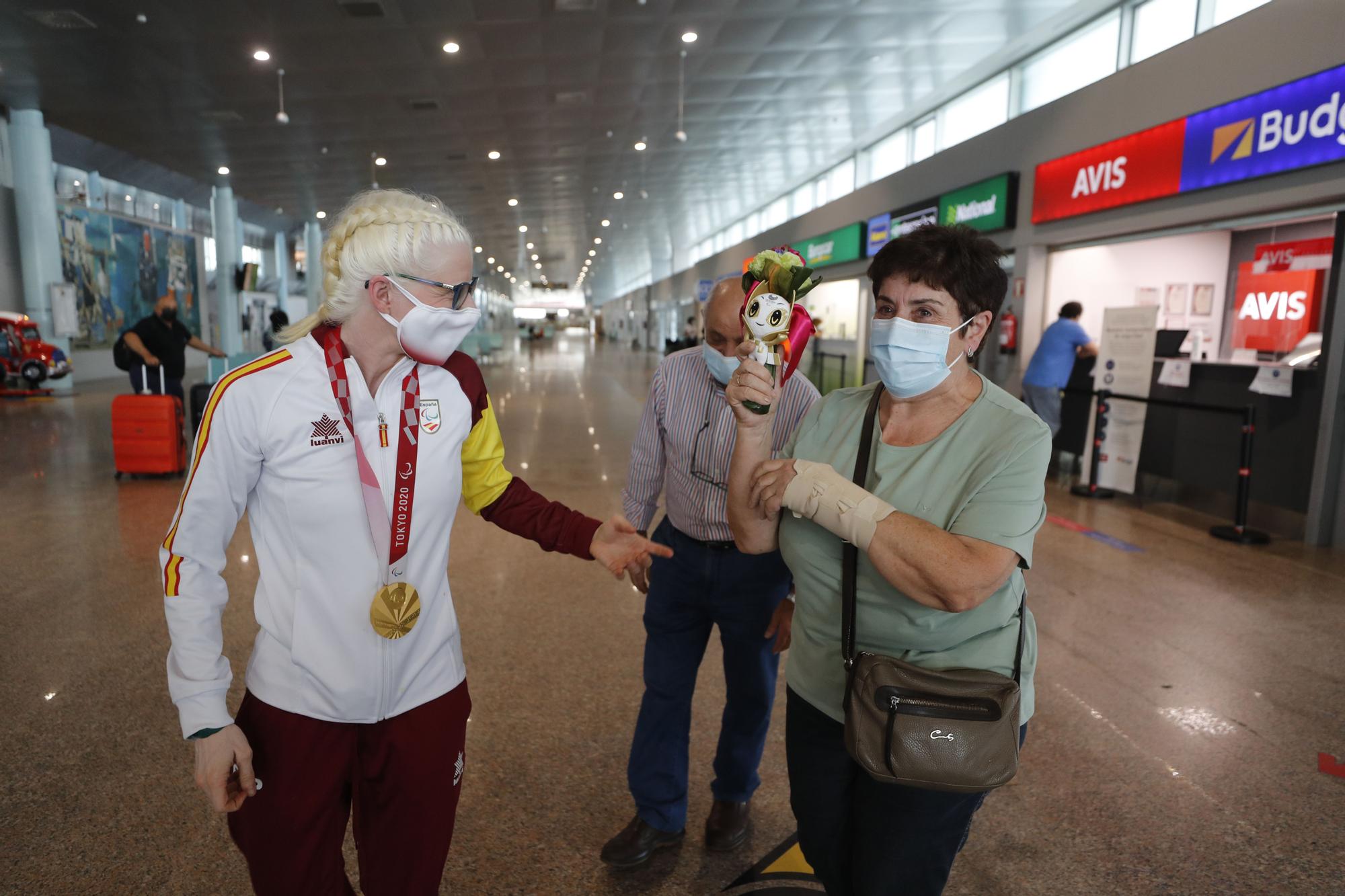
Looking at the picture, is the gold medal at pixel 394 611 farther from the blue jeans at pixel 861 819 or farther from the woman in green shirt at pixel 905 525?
the blue jeans at pixel 861 819

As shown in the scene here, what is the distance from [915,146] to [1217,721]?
1313 centimetres

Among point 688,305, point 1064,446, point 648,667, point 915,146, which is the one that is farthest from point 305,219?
point 648,667

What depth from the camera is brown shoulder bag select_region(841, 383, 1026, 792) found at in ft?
4.42

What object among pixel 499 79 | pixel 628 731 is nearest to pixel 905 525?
pixel 628 731

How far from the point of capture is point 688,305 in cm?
3148

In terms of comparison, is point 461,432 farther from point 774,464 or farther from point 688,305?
point 688,305

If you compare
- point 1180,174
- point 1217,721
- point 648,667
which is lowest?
point 1217,721

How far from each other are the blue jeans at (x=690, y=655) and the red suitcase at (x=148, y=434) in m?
6.79

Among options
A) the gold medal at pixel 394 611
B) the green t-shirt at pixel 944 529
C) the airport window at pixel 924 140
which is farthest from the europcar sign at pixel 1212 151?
the gold medal at pixel 394 611

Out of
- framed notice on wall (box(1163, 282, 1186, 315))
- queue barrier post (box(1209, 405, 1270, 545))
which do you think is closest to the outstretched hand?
queue barrier post (box(1209, 405, 1270, 545))

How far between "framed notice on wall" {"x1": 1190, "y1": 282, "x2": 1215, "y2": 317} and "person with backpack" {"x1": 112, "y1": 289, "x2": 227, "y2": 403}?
1152cm

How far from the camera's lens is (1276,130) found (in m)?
5.98

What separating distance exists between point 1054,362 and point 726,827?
24.2ft

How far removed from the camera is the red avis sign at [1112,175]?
7117mm
